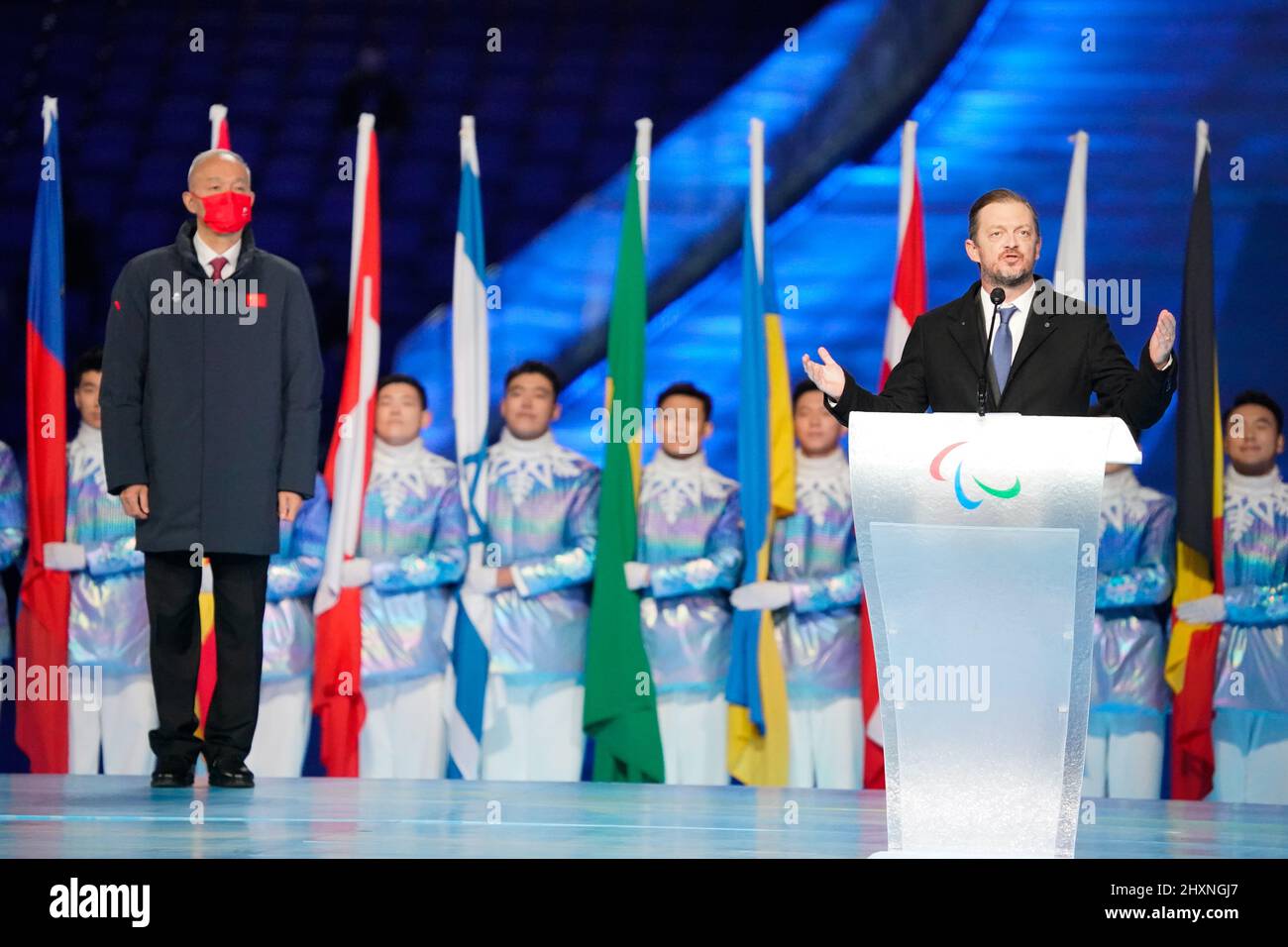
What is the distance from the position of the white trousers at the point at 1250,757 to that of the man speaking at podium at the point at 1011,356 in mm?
2917

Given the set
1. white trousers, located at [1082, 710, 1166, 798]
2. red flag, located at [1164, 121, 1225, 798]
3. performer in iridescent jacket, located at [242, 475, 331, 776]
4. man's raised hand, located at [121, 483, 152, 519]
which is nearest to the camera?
man's raised hand, located at [121, 483, 152, 519]

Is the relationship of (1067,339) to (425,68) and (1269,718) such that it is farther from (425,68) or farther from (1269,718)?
(425,68)

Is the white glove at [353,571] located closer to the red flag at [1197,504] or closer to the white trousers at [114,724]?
the white trousers at [114,724]

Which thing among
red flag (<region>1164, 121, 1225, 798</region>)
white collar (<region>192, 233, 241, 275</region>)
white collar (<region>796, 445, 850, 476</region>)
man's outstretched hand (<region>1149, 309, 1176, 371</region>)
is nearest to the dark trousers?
white collar (<region>192, 233, 241, 275</region>)

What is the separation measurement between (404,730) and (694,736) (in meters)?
1.02

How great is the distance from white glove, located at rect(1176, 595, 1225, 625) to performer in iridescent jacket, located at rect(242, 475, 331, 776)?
9.70 feet

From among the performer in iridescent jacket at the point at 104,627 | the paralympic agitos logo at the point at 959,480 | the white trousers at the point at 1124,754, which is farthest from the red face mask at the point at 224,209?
the white trousers at the point at 1124,754

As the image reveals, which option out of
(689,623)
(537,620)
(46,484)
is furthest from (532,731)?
(46,484)

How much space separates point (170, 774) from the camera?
3986 millimetres

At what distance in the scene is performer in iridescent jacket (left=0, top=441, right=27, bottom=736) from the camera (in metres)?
5.91

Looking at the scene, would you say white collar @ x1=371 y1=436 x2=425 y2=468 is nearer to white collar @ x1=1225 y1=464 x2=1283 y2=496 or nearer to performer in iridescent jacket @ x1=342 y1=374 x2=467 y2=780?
performer in iridescent jacket @ x1=342 y1=374 x2=467 y2=780

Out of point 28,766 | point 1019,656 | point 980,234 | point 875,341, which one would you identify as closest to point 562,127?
point 875,341

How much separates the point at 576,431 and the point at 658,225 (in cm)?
83

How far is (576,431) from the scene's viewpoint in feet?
20.8
